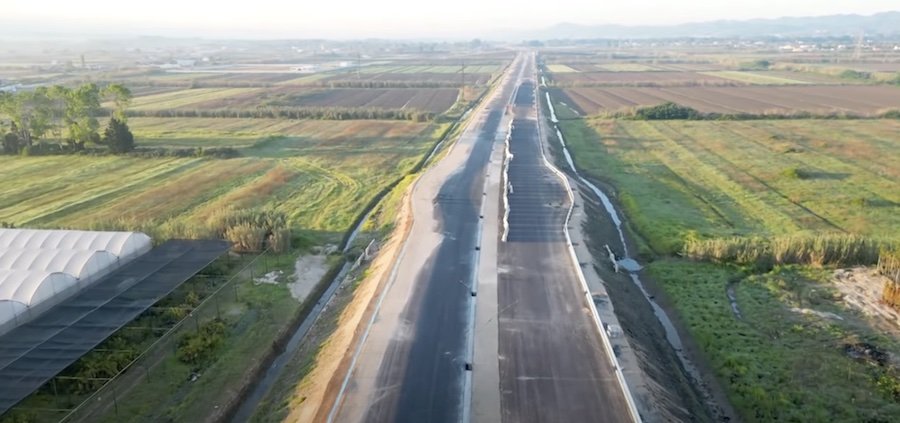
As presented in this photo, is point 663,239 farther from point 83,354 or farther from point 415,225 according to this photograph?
point 83,354

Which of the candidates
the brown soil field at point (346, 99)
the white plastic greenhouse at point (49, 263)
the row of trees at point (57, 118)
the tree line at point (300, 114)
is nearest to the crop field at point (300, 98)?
the brown soil field at point (346, 99)

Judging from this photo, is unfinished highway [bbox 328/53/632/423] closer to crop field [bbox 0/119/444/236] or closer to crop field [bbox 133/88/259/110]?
crop field [bbox 0/119/444/236]

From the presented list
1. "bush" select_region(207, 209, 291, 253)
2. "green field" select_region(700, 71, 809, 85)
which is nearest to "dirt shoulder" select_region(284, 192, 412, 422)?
"bush" select_region(207, 209, 291, 253)

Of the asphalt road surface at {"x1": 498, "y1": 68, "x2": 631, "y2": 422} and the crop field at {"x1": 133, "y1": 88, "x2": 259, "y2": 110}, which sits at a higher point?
the crop field at {"x1": 133, "y1": 88, "x2": 259, "y2": 110}

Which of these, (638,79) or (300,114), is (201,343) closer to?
(300,114)

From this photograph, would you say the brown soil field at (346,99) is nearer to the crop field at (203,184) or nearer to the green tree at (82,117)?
the crop field at (203,184)

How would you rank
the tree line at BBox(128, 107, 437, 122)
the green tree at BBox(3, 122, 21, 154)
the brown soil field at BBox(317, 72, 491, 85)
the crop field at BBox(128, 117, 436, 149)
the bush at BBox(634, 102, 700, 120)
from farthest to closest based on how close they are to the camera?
the brown soil field at BBox(317, 72, 491, 85) < the tree line at BBox(128, 107, 437, 122) < the bush at BBox(634, 102, 700, 120) < the crop field at BBox(128, 117, 436, 149) < the green tree at BBox(3, 122, 21, 154)

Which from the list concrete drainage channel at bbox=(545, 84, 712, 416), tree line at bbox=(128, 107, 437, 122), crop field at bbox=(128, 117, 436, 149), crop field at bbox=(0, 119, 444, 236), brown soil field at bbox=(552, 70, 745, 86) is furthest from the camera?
brown soil field at bbox=(552, 70, 745, 86)
